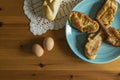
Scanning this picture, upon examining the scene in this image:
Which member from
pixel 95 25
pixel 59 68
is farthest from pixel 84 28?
pixel 59 68

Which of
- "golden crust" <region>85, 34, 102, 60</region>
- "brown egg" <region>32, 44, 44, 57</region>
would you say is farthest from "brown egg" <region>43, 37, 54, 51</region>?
"golden crust" <region>85, 34, 102, 60</region>

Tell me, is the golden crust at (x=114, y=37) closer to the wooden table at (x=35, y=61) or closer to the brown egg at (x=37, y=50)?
the wooden table at (x=35, y=61)

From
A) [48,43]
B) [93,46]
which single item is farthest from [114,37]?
[48,43]

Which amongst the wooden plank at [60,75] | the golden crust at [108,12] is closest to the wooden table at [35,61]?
the wooden plank at [60,75]

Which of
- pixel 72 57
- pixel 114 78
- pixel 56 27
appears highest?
pixel 56 27

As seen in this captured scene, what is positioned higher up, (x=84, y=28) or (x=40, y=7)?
(x=40, y=7)

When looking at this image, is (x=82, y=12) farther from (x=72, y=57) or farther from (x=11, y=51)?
(x=11, y=51)

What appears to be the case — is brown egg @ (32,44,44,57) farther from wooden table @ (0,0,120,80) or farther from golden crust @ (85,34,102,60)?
golden crust @ (85,34,102,60)
